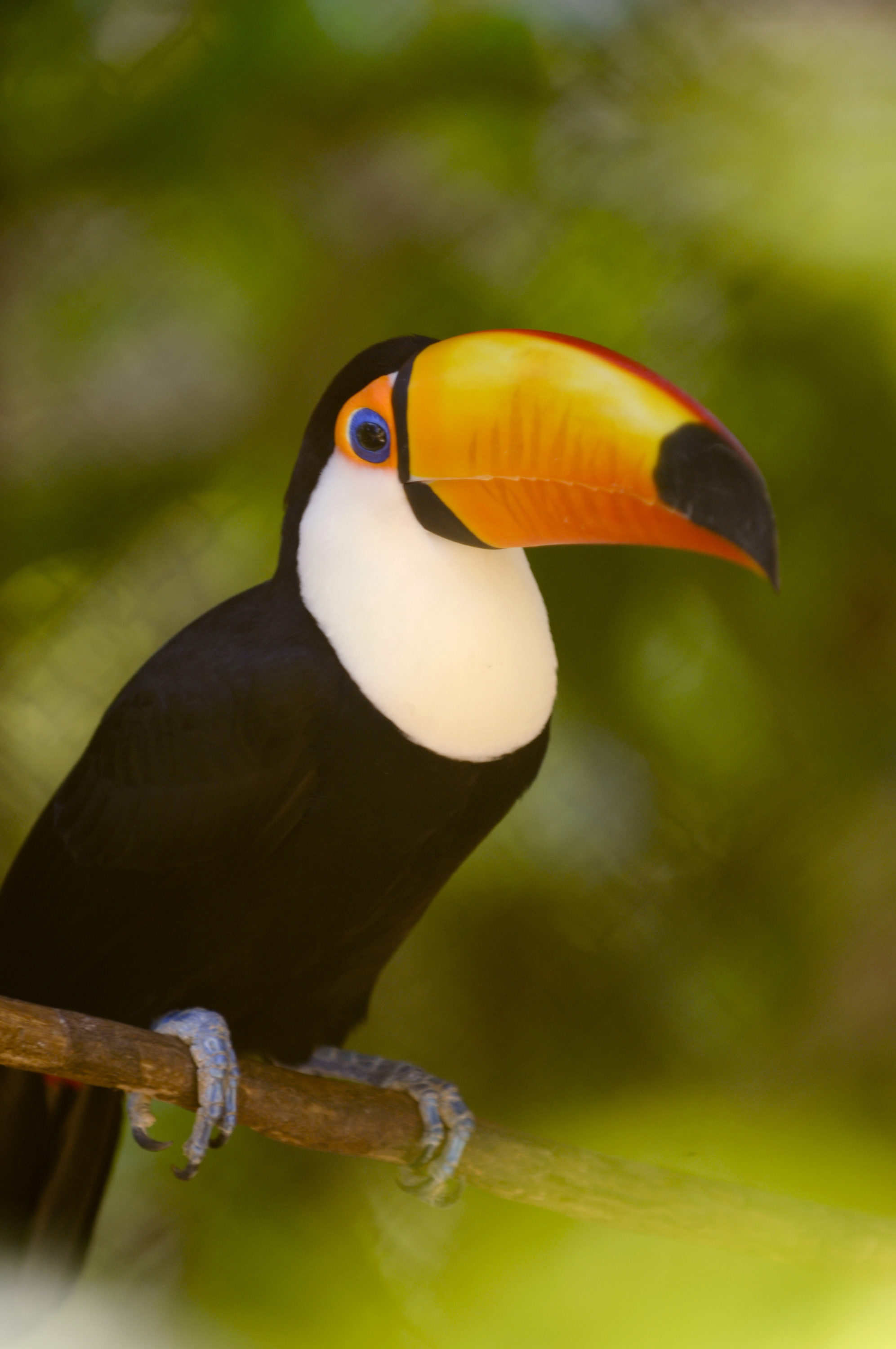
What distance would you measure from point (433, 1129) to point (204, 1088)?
346 millimetres

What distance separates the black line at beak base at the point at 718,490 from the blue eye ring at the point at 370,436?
0.35 meters

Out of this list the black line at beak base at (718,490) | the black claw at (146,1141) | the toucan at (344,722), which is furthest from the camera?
the black claw at (146,1141)

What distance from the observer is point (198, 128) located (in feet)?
5.76

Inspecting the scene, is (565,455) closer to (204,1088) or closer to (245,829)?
(245,829)

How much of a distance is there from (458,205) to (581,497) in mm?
772

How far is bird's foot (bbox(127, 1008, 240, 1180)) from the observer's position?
1303 millimetres

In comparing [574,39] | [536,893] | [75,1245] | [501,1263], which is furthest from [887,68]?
[75,1245]

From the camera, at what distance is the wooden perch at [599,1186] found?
4.50ft

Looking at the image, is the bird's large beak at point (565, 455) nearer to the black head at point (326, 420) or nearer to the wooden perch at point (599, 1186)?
the black head at point (326, 420)

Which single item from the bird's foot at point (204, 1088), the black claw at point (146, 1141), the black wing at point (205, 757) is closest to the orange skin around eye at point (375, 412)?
the black wing at point (205, 757)

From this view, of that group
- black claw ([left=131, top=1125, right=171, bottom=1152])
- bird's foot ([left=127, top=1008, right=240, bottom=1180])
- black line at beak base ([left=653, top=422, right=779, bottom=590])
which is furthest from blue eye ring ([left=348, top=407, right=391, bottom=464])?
black claw ([left=131, top=1125, right=171, bottom=1152])

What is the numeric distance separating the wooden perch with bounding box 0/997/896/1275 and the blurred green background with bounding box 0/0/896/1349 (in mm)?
222

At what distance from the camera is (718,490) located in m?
1.13

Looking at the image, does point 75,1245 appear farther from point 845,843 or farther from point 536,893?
point 845,843
